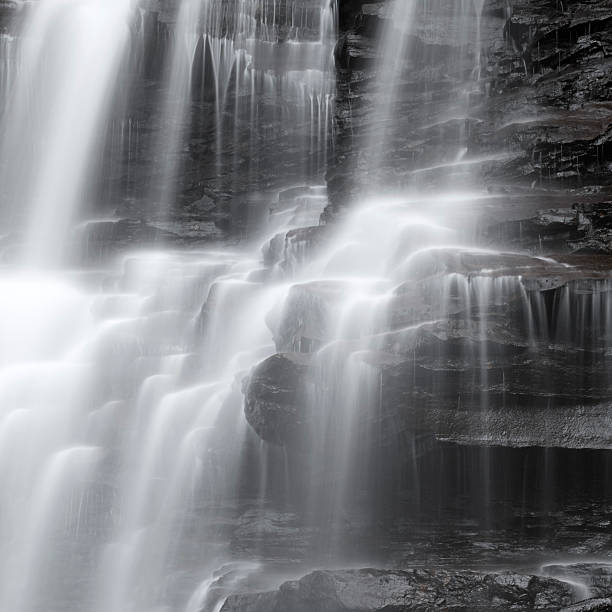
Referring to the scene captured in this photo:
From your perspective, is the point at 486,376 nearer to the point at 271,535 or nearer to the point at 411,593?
the point at 411,593

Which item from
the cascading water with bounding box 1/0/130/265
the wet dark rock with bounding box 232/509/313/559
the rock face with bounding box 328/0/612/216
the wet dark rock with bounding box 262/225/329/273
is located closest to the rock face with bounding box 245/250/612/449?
the wet dark rock with bounding box 232/509/313/559

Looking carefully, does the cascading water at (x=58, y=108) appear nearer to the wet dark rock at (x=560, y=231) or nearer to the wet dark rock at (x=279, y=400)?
the wet dark rock at (x=279, y=400)

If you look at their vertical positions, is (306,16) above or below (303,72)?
above

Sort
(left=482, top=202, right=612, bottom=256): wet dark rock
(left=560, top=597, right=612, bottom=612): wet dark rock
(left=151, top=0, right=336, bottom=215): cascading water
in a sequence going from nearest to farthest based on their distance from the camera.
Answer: (left=560, top=597, right=612, bottom=612): wet dark rock < (left=482, top=202, right=612, bottom=256): wet dark rock < (left=151, top=0, right=336, bottom=215): cascading water

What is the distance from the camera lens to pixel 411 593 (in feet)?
22.7

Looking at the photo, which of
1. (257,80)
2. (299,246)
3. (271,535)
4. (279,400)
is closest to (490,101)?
(299,246)

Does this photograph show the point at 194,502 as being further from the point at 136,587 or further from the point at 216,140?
the point at 216,140

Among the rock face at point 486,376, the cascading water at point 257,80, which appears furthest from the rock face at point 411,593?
the cascading water at point 257,80

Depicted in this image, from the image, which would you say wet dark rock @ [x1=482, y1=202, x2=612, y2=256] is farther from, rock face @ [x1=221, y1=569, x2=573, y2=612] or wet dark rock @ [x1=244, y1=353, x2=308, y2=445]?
rock face @ [x1=221, y1=569, x2=573, y2=612]

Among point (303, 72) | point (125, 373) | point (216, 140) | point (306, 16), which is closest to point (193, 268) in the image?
point (125, 373)

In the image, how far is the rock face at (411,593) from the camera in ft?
22.4

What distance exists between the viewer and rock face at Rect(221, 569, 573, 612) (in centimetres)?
683

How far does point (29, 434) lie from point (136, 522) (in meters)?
2.51

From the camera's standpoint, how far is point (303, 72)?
68.9ft
